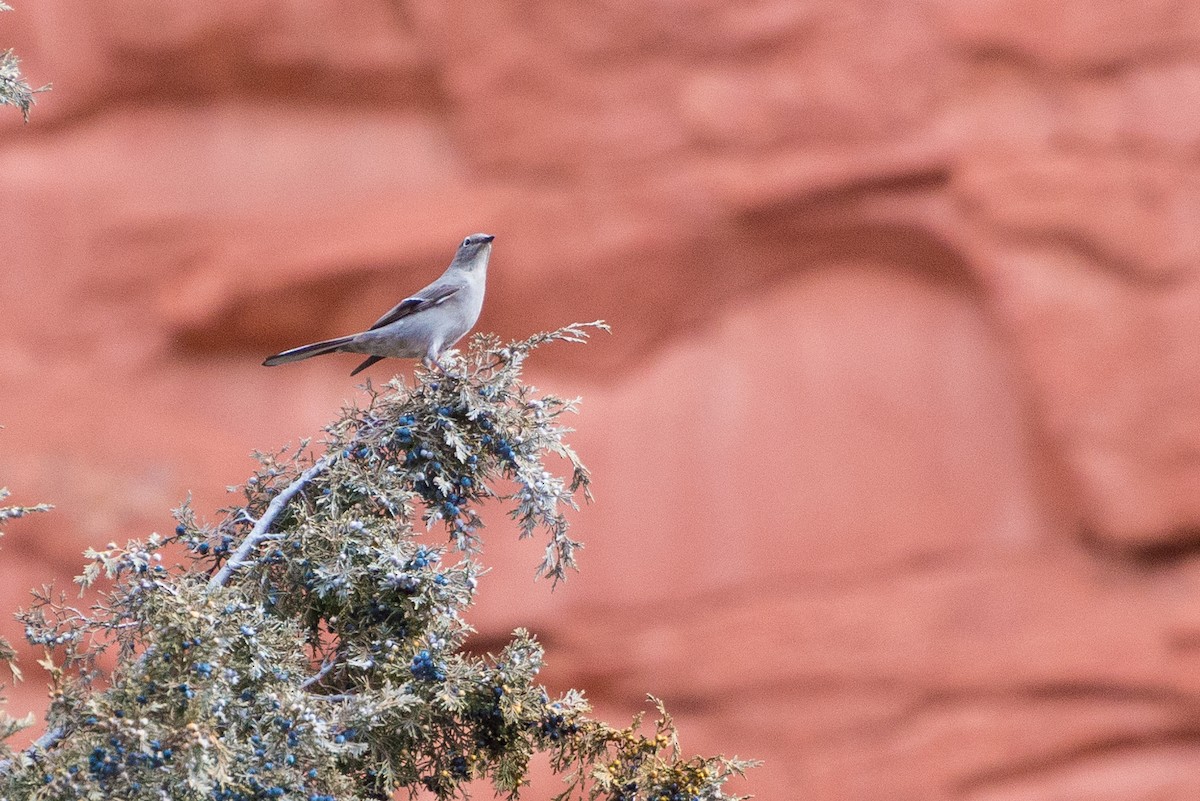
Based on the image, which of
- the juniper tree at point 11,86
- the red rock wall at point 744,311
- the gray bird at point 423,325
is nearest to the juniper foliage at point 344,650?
the gray bird at point 423,325

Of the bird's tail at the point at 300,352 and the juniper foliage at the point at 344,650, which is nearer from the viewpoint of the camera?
the juniper foliage at the point at 344,650

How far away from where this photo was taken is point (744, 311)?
7.98 meters

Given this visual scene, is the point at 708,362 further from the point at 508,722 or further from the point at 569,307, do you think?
the point at 508,722

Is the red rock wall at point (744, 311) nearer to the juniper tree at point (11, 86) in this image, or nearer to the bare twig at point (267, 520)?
the juniper tree at point (11, 86)

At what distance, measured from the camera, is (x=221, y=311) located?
7.79 m

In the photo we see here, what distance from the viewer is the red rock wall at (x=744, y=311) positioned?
24.7ft

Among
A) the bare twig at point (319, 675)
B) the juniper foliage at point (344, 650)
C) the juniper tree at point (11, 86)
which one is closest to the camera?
the juniper foliage at point (344, 650)

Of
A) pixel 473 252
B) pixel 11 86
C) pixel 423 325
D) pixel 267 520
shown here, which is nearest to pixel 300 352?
pixel 423 325

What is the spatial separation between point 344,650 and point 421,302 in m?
1.67

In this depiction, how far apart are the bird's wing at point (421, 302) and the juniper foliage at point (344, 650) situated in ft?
2.77

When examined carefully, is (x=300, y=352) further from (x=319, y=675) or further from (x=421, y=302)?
(x=319, y=675)

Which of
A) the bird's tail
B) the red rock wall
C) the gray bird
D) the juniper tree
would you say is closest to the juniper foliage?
the bird's tail

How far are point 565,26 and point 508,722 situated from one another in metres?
5.37

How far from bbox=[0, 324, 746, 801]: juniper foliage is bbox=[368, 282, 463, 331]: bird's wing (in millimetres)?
846
